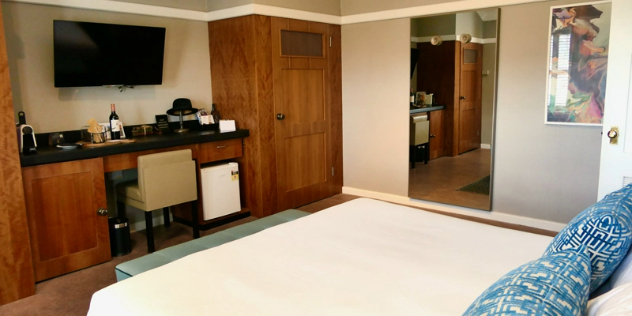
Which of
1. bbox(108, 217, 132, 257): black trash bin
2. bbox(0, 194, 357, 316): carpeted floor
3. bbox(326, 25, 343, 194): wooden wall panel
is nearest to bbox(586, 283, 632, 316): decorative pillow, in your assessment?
bbox(0, 194, 357, 316): carpeted floor

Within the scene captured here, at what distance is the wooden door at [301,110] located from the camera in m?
4.55

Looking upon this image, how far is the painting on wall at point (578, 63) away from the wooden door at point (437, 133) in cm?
100

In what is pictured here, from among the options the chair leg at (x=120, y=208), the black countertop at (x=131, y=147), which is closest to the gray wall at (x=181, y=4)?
the black countertop at (x=131, y=147)

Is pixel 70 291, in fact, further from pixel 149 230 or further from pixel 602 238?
pixel 602 238

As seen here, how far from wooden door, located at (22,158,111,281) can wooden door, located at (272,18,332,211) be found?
70.5 inches

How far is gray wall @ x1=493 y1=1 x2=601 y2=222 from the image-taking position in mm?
3771

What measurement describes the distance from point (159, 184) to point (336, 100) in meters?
2.37

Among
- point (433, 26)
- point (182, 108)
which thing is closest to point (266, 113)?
point (182, 108)

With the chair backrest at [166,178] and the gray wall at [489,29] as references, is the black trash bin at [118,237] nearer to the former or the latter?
the chair backrest at [166,178]

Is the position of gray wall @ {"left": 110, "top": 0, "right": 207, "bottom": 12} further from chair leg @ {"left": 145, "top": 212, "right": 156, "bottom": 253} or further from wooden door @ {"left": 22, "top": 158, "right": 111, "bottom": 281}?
chair leg @ {"left": 145, "top": 212, "right": 156, "bottom": 253}

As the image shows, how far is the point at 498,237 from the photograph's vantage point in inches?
84.0

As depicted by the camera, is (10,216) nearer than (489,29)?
Yes

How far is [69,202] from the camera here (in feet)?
10.5

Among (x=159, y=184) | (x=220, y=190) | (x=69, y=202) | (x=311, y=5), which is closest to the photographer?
(x=69, y=202)
